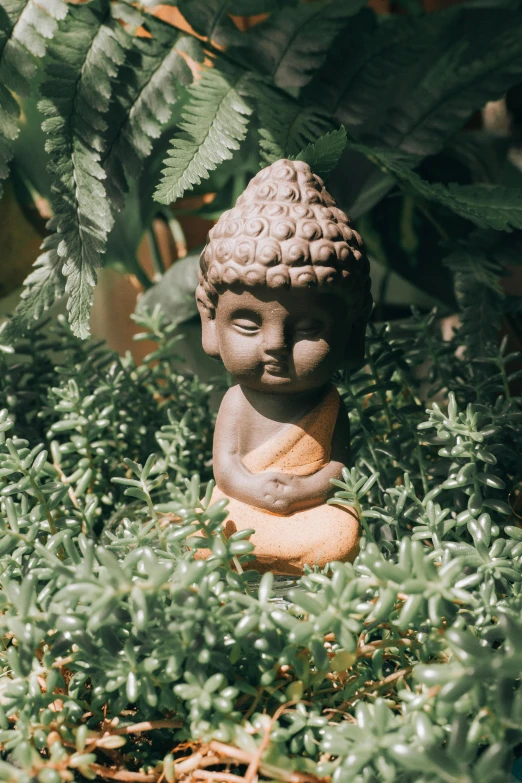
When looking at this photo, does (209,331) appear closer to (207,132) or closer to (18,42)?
(207,132)

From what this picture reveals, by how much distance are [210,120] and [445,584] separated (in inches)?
29.0

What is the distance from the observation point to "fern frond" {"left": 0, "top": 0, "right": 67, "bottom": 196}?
40.3 inches

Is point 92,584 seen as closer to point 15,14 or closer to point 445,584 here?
point 445,584

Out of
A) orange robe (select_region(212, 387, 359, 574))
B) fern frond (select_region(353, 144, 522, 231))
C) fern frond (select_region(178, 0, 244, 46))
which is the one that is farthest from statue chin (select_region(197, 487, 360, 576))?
fern frond (select_region(178, 0, 244, 46))

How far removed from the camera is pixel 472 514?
0.81 meters

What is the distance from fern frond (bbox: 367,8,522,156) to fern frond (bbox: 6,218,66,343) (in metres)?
0.63

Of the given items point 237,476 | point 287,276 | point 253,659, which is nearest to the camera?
point 253,659

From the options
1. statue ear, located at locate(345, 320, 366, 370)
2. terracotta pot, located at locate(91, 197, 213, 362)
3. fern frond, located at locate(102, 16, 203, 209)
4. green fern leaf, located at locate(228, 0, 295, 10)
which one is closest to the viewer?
statue ear, located at locate(345, 320, 366, 370)

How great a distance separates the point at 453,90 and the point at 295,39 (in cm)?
29

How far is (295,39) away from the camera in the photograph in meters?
1.18

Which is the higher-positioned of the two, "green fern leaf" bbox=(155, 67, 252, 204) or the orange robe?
"green fern leaf" bbox=(155, 67, 252, 204)

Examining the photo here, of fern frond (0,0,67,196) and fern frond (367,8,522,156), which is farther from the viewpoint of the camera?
fern frond (367,8,522,156)

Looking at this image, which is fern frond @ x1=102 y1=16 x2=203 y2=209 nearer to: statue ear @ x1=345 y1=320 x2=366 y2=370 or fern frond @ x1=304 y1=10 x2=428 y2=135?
fern frond @ x1=304 y1=10 x2=428 y2=135

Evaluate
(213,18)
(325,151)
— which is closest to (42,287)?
(325,151)
